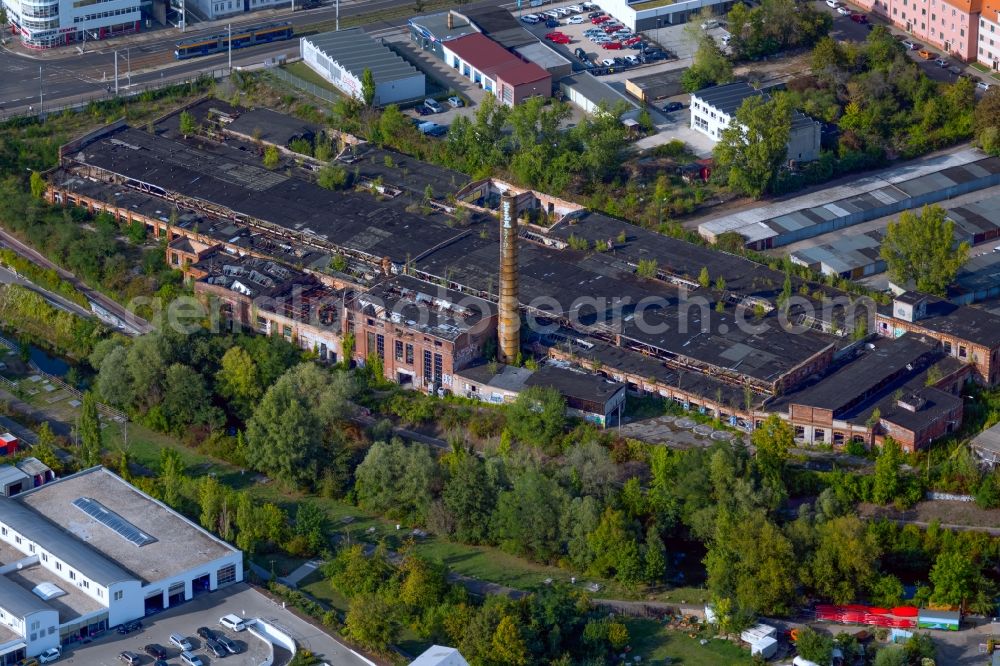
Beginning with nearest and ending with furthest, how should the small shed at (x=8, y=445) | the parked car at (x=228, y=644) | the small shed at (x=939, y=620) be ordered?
the parked car at (x=228, y=644), the small shed at (x=939, y=620), the small shed at (x=8, y=445)

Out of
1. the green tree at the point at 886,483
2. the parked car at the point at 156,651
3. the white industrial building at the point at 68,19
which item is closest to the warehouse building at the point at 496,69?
the white industrial building at the point at 68,19

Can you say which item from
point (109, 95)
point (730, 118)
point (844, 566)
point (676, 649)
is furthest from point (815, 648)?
point (109, 95)

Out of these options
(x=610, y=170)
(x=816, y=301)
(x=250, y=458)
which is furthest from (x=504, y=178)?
(x=250, y=458)

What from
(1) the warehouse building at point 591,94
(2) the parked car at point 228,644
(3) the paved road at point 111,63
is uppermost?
(1) the warehouse building at point 591,94

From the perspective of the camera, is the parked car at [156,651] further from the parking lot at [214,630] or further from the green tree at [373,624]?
the green tree at [373,624]

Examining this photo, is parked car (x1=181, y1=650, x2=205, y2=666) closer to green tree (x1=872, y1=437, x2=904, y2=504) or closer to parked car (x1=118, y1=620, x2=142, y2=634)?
parked car (x1=118, y1=620, x2=142, y2=634)

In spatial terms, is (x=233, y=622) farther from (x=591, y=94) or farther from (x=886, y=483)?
(x=591, y=94)

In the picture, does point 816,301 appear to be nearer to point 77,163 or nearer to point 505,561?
point 505,561

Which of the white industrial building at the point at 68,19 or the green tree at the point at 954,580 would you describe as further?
the white industrial building at the point at 68,19
